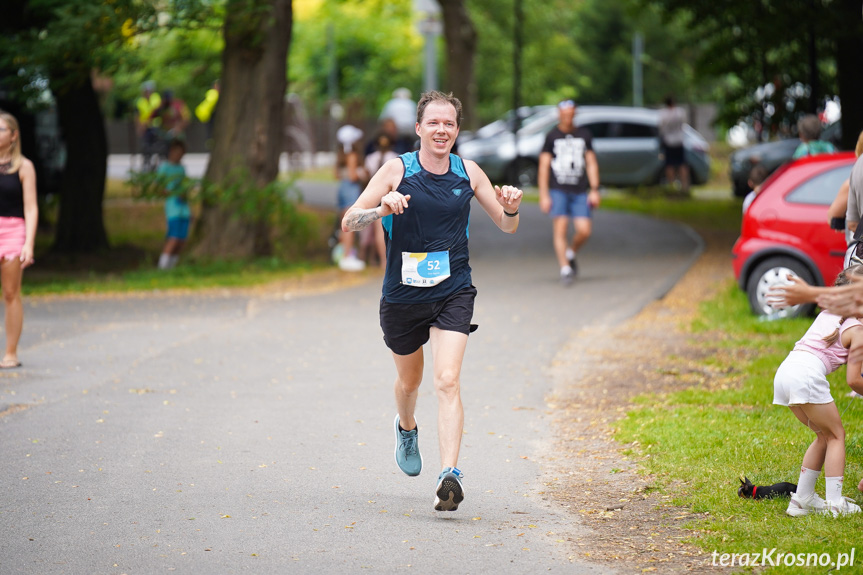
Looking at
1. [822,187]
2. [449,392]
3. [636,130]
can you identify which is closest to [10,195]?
[449,392]

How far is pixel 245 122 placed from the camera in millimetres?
16516

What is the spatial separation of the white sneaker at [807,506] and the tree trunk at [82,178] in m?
15.4

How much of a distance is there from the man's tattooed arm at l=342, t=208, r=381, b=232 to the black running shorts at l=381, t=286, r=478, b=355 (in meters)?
0.50

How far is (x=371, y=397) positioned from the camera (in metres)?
8.60

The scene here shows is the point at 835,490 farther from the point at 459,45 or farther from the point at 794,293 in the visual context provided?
the point at 459,45

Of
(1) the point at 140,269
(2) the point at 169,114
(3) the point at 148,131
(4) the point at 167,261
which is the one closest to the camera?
(4) the point at 167,261

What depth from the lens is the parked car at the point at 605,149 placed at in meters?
27.3

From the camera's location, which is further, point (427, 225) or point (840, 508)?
point (427, 225)

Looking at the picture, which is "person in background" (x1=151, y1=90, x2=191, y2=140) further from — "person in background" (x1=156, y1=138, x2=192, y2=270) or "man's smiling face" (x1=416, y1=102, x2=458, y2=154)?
"man's smiling face" (x1=416, y1=102, x2=458, y2=154)

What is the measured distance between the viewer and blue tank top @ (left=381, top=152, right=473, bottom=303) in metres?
5.79

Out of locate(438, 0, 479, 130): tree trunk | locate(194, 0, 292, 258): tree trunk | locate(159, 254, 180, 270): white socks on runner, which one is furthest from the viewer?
locate(438, 0, 479, 130): tree trunk

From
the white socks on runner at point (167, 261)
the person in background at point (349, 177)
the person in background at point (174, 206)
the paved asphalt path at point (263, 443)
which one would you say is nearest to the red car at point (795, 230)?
the paved asphalt path at point (263, 443)

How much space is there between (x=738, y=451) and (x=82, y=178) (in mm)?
14573

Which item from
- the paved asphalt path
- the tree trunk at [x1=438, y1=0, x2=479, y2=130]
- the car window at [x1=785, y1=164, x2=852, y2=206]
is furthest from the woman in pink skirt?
the tree trunk at [x1=438, y1=0, x2=479, y2=130]
